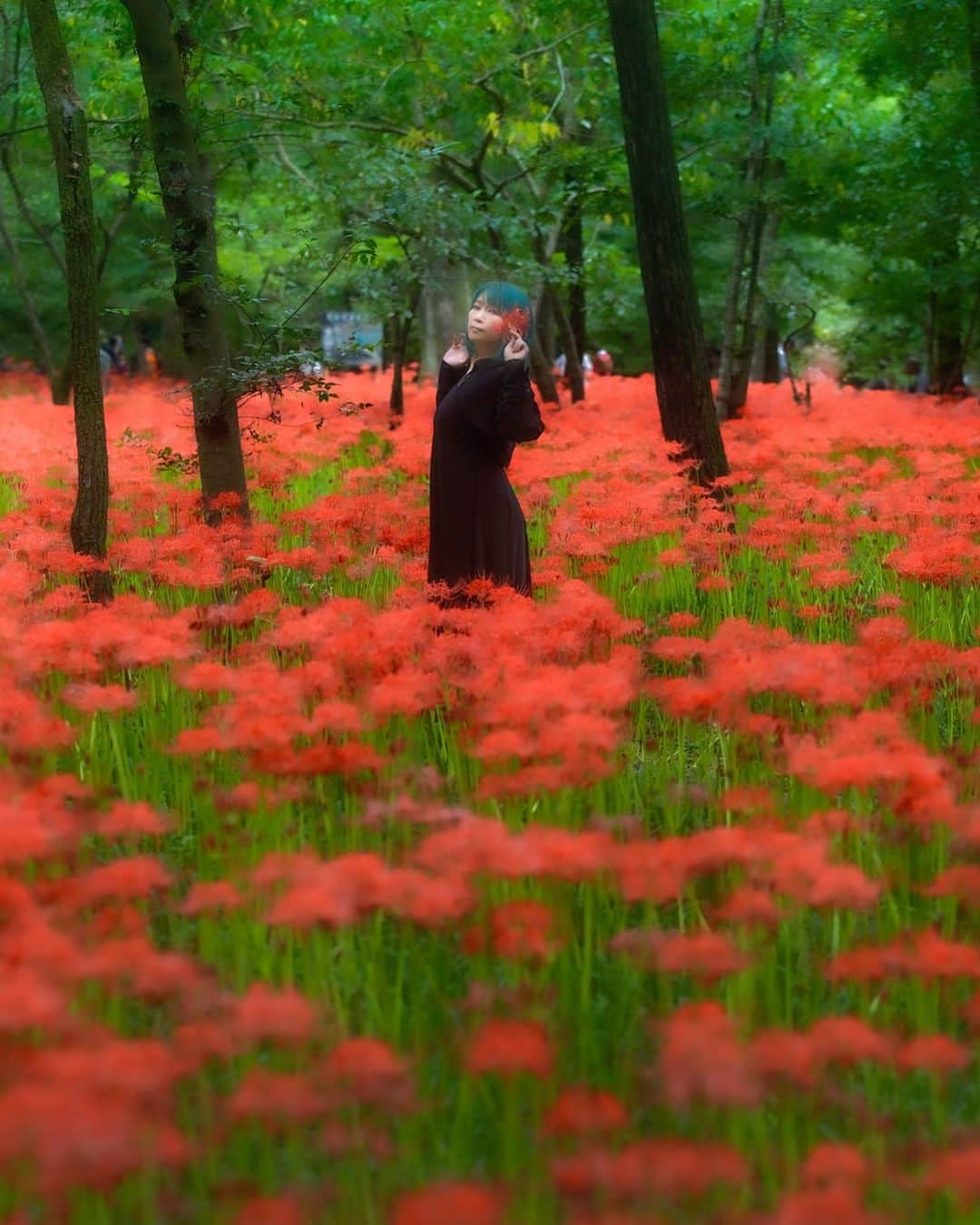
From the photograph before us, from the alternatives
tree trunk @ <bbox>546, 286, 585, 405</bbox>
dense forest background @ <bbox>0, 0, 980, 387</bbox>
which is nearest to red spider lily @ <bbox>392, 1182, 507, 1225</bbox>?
dense forest background @ <bbox>0, 0, 980, 387</bbox>

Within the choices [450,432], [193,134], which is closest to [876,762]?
[450,432]

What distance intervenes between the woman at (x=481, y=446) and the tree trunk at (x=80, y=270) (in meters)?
1.53

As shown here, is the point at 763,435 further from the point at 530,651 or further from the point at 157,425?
the point at 530,651

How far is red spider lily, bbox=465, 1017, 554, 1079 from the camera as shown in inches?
77.2

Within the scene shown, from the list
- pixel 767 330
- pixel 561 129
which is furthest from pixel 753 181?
pixel 767 330

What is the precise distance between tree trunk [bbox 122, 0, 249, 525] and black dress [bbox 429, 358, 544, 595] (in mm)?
1652

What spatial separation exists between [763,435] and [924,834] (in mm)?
9576

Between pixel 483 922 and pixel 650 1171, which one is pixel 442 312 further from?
pixel 650 1171

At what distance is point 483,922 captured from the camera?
273cm

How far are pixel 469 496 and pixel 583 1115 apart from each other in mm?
3769

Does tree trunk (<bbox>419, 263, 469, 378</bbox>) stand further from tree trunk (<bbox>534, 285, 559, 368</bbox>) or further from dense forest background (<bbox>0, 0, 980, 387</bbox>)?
tree trunk (<bbox>534, 285, 559, 368</bbox>)

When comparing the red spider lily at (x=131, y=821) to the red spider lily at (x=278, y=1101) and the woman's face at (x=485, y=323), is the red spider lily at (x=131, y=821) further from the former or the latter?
the woman's face at (x=485, y=323)

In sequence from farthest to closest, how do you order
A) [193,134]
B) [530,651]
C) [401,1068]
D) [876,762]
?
[193,134]
[530,651]
[876,762]
[401,1068]

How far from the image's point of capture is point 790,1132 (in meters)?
2.11
